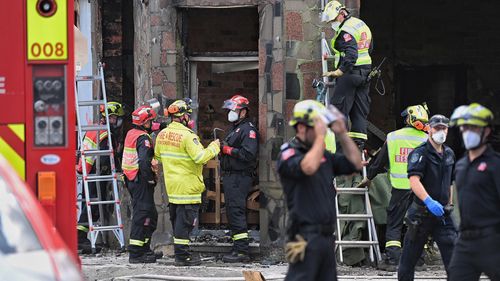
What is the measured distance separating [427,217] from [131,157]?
4793 millimetres

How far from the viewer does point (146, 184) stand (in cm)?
1369

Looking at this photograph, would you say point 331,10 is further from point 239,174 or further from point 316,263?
point 316,263

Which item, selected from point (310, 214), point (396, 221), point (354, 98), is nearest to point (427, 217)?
point (396, 221)

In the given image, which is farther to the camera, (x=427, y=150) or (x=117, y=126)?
(x=117, y=126)

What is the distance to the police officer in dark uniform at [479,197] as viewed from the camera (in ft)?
26.6

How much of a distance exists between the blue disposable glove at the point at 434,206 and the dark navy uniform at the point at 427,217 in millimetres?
89

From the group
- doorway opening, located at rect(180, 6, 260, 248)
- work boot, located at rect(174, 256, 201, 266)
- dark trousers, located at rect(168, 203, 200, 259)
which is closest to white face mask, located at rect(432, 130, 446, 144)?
dark trousers, located at rect(168, 203, 200, 259)

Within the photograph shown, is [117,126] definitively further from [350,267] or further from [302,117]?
[302,117]

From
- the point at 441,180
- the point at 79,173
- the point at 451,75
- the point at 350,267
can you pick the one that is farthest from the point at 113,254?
the point at 451,75

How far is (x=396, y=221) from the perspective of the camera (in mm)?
12789

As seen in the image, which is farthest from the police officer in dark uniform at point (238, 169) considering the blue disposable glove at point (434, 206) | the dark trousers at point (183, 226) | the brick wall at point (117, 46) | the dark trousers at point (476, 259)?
the dark trousers at point (476, 259)

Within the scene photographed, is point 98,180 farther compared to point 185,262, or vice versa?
point 98,180

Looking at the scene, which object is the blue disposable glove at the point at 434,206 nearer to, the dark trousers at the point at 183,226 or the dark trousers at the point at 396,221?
the dark trousers at the point at 396,221

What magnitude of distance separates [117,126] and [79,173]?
886 millimetres
